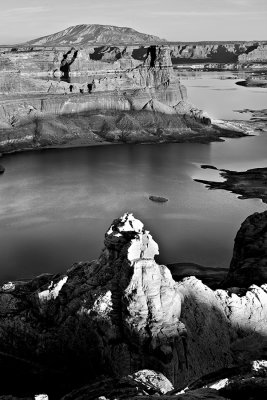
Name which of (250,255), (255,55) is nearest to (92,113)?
(250,255)

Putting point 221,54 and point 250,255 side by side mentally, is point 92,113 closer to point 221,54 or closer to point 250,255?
point 250,255

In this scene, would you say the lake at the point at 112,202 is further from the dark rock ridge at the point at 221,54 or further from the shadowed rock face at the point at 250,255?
the dark rock ridge at the point at 221,54

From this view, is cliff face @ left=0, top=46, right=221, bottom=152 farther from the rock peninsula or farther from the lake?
the lake

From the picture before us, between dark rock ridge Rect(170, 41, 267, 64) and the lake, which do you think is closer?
the lake

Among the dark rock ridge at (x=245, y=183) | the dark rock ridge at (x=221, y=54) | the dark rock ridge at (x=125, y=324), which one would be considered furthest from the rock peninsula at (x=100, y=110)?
the dark rock ridge at (x=221, y=54)

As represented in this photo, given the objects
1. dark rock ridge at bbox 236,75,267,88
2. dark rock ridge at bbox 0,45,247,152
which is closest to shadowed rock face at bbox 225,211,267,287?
dark rock ridge at bbox 0,45,247,152

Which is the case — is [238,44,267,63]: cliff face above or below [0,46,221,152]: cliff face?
above

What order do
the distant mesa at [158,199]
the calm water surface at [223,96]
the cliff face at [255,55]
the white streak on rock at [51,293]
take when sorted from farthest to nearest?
the cliff face at [255,55] < the calm water surface at [223,96] < the distant mesa at [158,199] < the white streak on rock at [51,293]
